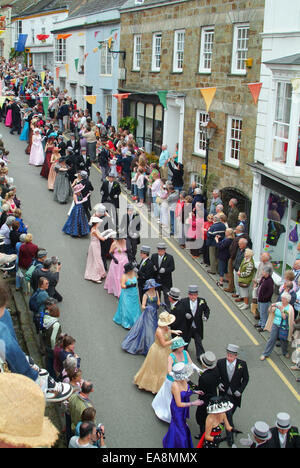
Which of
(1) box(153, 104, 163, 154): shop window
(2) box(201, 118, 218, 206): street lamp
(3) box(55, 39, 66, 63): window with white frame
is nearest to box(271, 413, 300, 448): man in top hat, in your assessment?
(2) box(201, 118, 218, 206): street lamp

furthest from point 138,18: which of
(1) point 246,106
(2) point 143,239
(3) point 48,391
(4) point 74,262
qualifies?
(3) point 48,391

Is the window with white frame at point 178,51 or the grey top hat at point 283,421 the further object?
the window with white frame at point 178,51

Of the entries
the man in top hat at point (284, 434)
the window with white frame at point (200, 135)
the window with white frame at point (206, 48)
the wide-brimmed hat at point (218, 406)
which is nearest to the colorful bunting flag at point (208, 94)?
the window with white frame at point (206, 48)

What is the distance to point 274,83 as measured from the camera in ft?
50.2

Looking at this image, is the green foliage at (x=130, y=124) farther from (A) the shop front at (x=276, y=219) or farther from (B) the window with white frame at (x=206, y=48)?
(A) the shop front at (x=276, y=219)

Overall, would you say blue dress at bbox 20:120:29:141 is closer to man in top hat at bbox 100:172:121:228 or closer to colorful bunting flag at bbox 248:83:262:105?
man in top hat at bbox 100:172:121:228

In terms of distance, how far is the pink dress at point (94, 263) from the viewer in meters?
14.7

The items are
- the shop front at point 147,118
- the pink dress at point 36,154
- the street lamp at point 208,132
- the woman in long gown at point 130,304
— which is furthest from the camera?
the shop front at point 147,118

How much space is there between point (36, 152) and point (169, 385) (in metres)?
17.6

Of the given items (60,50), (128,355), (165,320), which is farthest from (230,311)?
(60,50)

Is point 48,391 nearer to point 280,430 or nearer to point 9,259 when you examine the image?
point 280,430

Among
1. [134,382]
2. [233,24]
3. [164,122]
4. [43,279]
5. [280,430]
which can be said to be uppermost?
[233,24]

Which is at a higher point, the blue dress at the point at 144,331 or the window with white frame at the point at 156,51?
the window with white frame at the point at 156,51

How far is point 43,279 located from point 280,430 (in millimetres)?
5149
